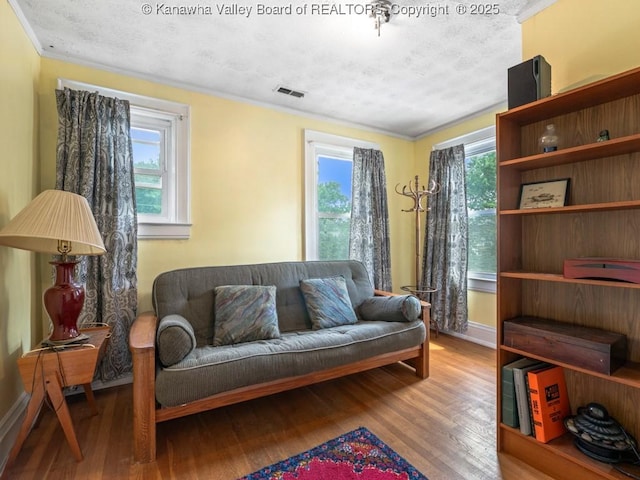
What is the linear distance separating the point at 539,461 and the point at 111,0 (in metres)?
3.35

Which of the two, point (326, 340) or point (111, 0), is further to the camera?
point (326, 340)

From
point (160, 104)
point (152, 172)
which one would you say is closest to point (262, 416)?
point (152, 172)

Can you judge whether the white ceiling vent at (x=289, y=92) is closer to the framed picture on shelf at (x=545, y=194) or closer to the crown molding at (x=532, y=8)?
the crown molding at (x=532, y=8)

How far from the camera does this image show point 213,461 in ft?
5.17

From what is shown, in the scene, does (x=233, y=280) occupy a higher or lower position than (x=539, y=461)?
higher

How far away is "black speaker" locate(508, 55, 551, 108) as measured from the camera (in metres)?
1.54

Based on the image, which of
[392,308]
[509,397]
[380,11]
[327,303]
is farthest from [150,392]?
[380,11]

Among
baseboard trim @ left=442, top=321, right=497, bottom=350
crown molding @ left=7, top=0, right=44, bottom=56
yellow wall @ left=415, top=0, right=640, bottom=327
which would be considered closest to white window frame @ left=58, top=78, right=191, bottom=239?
crown molding @ left=7, top=0, right=44, bottom=56

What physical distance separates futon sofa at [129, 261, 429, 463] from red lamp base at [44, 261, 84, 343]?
319 millimetres

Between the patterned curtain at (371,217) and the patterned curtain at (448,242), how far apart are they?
532 millimetres

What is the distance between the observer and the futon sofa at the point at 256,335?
1.61 meters

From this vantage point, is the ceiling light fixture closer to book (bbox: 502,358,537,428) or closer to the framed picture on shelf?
the framed picture on shelf

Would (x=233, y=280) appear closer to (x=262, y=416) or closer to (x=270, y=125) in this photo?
(x=262, y=416)

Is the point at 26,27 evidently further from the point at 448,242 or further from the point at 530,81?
the point at 448,242
